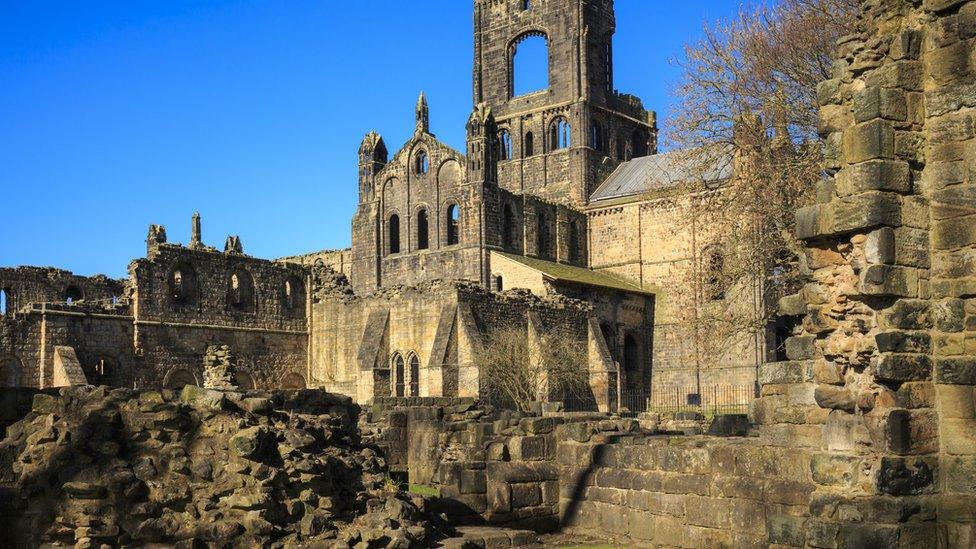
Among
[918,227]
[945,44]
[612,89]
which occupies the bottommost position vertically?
[918,227]

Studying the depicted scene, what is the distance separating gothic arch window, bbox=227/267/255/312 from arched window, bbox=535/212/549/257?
12743 millimetres

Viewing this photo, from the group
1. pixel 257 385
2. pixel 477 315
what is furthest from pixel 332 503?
pixel 257 385

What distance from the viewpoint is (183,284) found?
131ft

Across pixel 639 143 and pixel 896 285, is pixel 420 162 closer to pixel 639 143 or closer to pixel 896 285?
pixel 639 143

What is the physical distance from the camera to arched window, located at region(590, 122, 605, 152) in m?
54.5

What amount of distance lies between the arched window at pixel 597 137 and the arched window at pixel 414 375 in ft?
62.8

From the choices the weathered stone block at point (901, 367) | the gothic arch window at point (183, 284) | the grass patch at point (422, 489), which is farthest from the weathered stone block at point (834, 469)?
the gothic arch window at point (183, 284)

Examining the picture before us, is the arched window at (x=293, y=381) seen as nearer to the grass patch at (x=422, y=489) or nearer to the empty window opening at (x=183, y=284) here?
the empty window opening at (x=183, y=284)

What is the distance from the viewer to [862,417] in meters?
9.14

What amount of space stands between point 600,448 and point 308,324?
31.2 m

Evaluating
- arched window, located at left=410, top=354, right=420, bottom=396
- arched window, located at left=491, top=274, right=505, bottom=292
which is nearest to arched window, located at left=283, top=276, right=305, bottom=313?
arched window, located at left=410, top=354, right=420, bottom=396

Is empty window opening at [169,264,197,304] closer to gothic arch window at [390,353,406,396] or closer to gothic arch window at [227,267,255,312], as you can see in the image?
gothic arch window at [227,267,255,312]

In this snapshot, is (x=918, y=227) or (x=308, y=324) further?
(x=308, y=324)

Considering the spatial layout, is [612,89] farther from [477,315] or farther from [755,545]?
[755,545]
